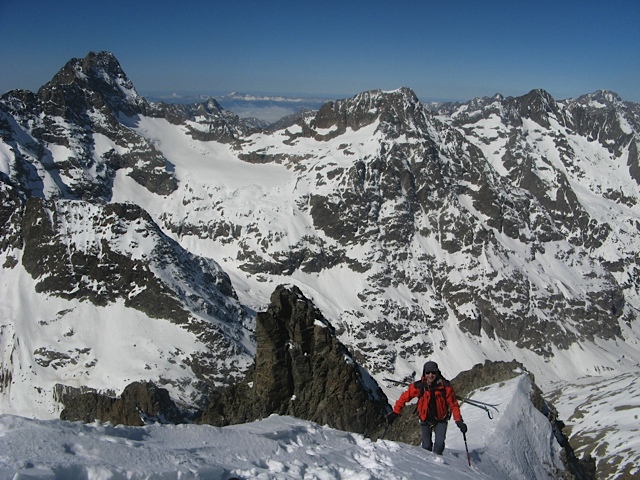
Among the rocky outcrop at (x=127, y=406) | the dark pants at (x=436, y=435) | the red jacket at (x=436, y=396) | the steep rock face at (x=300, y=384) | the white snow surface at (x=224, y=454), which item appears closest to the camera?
the white snow surface at (x=224, y=454)

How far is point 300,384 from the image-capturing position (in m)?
43.6

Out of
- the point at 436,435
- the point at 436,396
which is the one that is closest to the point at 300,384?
the point at 436,435

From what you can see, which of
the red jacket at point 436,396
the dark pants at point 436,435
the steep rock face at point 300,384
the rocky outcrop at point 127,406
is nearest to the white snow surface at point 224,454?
the dark pants at point 436,435

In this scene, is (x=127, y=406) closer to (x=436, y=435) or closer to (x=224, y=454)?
(x=436, y=435)

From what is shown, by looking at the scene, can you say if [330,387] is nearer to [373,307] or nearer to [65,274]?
[65,274]

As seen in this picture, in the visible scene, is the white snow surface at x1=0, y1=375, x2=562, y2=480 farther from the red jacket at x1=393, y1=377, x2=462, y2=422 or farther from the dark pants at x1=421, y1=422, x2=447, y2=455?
the red jacket at x1=393, y1=377, x2=462, y2=422

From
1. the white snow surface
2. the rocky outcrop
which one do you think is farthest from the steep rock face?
the white snow surface

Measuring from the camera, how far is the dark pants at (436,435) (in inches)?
731

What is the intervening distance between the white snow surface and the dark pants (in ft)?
1.40

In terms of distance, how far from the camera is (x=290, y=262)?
195m

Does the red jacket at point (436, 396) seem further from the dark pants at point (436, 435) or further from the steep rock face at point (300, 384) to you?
the steep rock face at point (300, 384)

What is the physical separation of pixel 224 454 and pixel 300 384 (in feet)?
97.4

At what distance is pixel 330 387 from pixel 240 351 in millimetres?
62737

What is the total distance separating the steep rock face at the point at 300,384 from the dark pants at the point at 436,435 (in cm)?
2358
